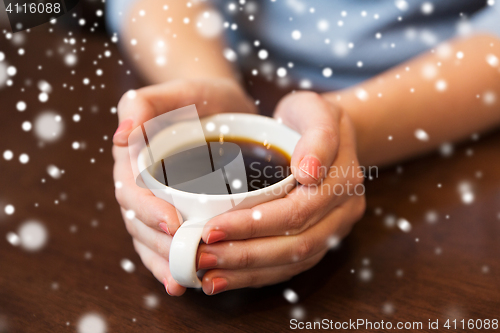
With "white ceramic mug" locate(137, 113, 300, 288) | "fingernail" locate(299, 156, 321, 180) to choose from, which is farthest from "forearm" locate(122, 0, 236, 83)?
A: "fingernail" locate(299, 156, 321, 180)

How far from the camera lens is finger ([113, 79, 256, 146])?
0.50 metres

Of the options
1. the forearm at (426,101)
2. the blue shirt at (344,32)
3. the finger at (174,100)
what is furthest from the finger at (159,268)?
the blue shirt at (344,32)

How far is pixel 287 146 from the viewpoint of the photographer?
49 centimetres

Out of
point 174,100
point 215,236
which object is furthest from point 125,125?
point 215,236

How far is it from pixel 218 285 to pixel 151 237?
9 cm

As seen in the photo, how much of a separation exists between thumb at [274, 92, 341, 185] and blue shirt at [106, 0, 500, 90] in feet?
0.96

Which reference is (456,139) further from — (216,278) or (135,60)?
(135,60)

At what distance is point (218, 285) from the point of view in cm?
40

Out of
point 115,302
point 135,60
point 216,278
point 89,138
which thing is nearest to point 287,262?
point 216,278

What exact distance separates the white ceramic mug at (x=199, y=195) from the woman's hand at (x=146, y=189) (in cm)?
2

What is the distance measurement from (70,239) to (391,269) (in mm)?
374

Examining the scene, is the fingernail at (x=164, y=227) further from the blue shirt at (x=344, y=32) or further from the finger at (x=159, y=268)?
the blue shirt at (x=344, y=32)

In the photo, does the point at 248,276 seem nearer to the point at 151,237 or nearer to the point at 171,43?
the point at 151,237

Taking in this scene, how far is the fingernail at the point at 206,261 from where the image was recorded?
388 millimetres
